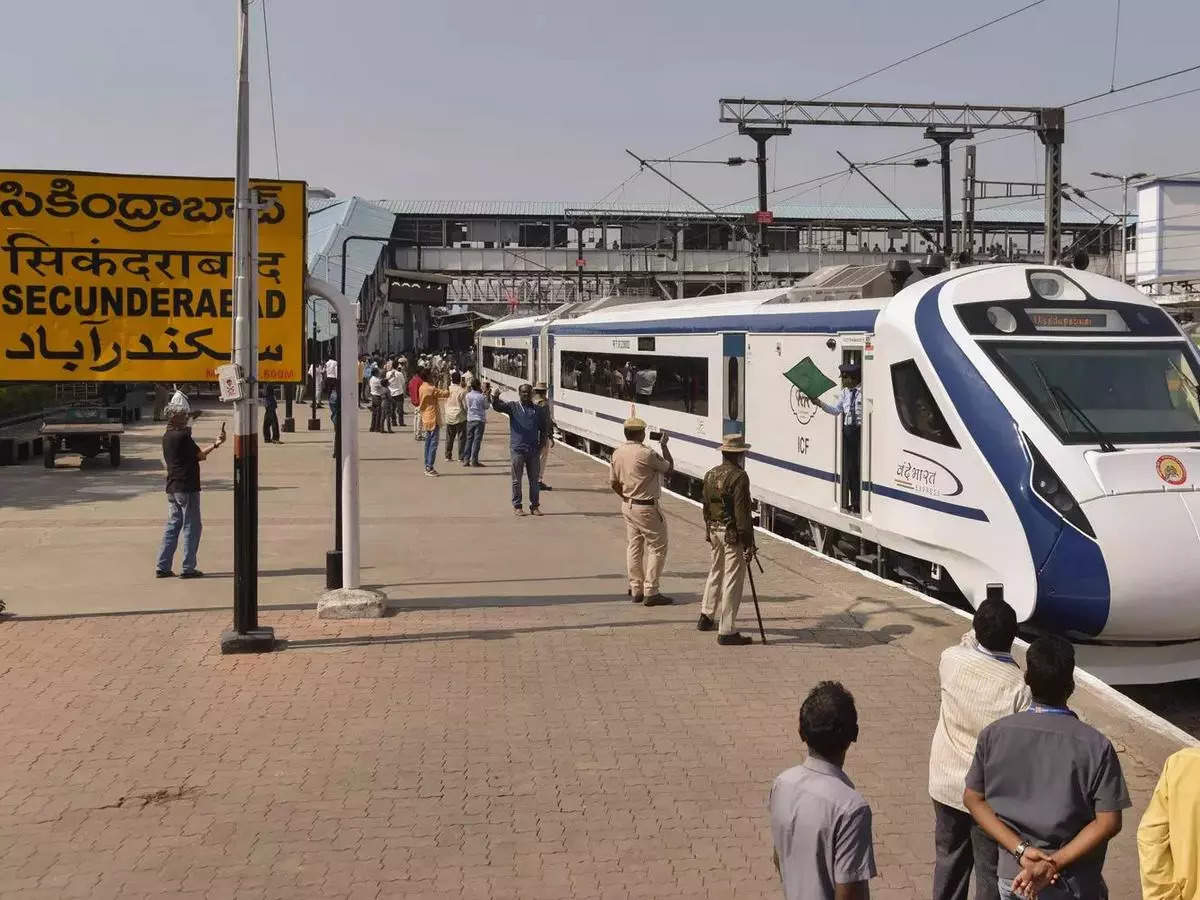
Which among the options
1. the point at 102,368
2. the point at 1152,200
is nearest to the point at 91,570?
the point at 102,368

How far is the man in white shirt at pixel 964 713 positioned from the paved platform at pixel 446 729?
2.46ft

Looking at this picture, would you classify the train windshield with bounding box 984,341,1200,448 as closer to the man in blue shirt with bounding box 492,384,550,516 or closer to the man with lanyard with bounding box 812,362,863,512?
the man with lanyard with bounding box 812,362,863,512

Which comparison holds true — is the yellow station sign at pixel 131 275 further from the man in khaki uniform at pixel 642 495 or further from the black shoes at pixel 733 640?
the black shoes at pixel 733 640

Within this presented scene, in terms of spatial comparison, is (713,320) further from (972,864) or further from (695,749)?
(972,864)

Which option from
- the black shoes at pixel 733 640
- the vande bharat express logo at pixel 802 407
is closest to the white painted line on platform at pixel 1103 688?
the vande bharat express logo at pixel 802 407

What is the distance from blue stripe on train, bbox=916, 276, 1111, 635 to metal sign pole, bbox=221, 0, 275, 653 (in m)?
5.22

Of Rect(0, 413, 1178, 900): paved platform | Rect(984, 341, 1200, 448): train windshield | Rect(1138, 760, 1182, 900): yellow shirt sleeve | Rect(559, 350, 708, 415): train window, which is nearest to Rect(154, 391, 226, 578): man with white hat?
Rect(0, 413, 1178, 900): paved platform

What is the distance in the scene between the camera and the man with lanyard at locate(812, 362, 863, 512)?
40.0 ft

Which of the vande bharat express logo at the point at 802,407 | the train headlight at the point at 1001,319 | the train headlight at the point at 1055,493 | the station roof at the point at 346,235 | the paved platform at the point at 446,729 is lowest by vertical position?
the paved platform at the point at 446,729

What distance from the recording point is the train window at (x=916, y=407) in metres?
10.3

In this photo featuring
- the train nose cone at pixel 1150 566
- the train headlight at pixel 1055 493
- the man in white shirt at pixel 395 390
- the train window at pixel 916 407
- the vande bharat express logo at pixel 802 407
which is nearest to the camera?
the train nose cone at pixel 1150 566

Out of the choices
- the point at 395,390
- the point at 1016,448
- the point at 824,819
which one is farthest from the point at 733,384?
the point at 395,390

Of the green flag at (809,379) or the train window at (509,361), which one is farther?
the train window at (509,361)

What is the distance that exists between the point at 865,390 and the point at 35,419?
19.3 meters
